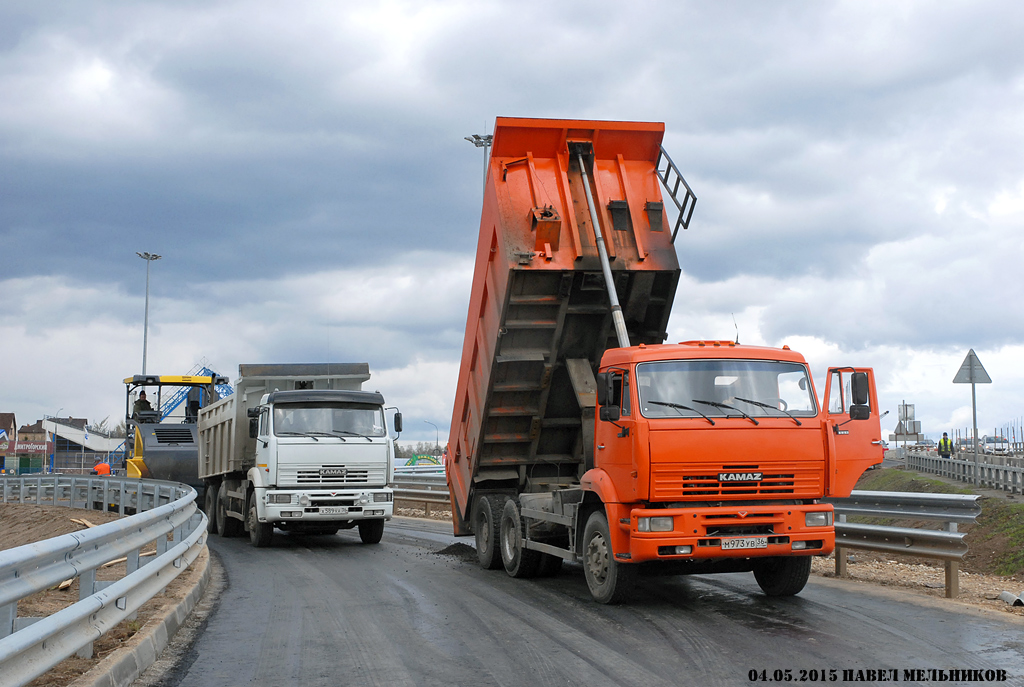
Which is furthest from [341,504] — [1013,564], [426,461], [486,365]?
[426,461]

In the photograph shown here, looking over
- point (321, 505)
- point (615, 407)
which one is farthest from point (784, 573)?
point (321, 505)

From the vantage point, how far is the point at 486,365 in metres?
11.4

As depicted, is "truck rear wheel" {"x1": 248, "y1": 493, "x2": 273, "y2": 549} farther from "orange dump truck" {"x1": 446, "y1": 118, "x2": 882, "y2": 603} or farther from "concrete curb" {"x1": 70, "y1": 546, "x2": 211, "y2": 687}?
"concrete curb" {"x1": 70, "y1": 546, "x2": 211, "y2": 687}

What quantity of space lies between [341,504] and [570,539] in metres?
6.71

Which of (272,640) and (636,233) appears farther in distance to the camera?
(636,233)

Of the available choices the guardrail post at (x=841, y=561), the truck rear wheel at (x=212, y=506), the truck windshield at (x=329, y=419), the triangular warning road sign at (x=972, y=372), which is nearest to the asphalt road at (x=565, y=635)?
the guardrail post at (x=841, y=561)

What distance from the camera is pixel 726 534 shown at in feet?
27.0

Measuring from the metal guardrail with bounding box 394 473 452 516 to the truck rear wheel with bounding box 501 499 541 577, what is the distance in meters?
10.6

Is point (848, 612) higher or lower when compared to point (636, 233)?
lower

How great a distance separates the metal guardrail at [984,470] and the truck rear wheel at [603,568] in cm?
2287

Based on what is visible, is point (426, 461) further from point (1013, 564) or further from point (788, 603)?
point (788, 603)

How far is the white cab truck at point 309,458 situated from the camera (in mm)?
15219

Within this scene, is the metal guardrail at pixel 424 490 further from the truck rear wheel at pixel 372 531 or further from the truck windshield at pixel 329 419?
the truck windshield at pixel 329 419

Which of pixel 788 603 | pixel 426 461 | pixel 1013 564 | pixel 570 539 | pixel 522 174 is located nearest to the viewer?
pixel 788 603
